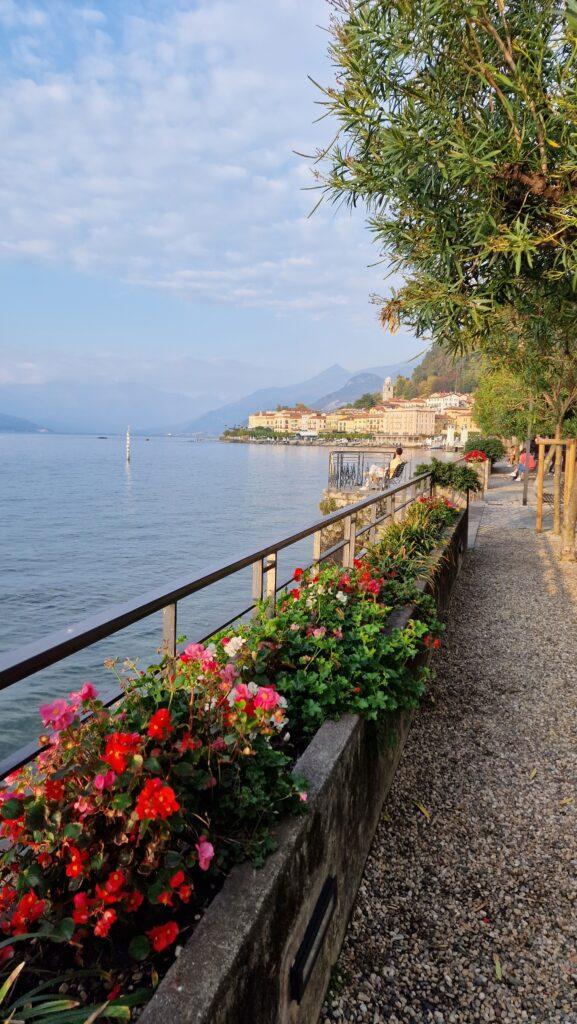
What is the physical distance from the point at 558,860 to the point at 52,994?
99.7 inches

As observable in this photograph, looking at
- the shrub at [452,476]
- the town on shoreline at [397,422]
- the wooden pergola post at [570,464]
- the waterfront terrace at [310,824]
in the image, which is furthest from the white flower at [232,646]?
the town on shoreline at [397,422]

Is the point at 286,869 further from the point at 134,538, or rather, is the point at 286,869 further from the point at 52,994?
the point at 134,538

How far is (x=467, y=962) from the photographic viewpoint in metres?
2.32


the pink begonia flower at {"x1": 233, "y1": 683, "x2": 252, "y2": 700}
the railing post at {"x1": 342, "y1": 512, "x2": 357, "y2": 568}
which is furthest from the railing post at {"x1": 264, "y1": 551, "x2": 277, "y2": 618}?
the railing post at {"x1": 342, "y1": 512, "x2": 357, "y2": 568}

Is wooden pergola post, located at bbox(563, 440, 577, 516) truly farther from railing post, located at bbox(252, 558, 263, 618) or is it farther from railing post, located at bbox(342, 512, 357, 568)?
railing post, located at bbox(252, 558, 263, 618)

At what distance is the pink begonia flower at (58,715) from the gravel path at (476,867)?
4.73 ft

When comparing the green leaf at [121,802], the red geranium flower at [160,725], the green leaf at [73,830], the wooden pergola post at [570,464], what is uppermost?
the wooden pergola post at [570,464]

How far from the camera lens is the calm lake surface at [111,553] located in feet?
38.8

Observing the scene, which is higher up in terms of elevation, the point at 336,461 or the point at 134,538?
the point at 336,461

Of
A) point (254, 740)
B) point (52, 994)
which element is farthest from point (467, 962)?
point (52, 994)

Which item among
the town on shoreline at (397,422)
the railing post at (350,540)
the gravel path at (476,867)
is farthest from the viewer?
the town on shoreline at (397,422)

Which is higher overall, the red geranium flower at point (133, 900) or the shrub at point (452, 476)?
the shrub at point (452, 476)

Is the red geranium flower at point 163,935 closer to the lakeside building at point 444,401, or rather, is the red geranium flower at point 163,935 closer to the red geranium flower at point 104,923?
the red geranium flower at point 104,923

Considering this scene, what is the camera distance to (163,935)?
1311mm
